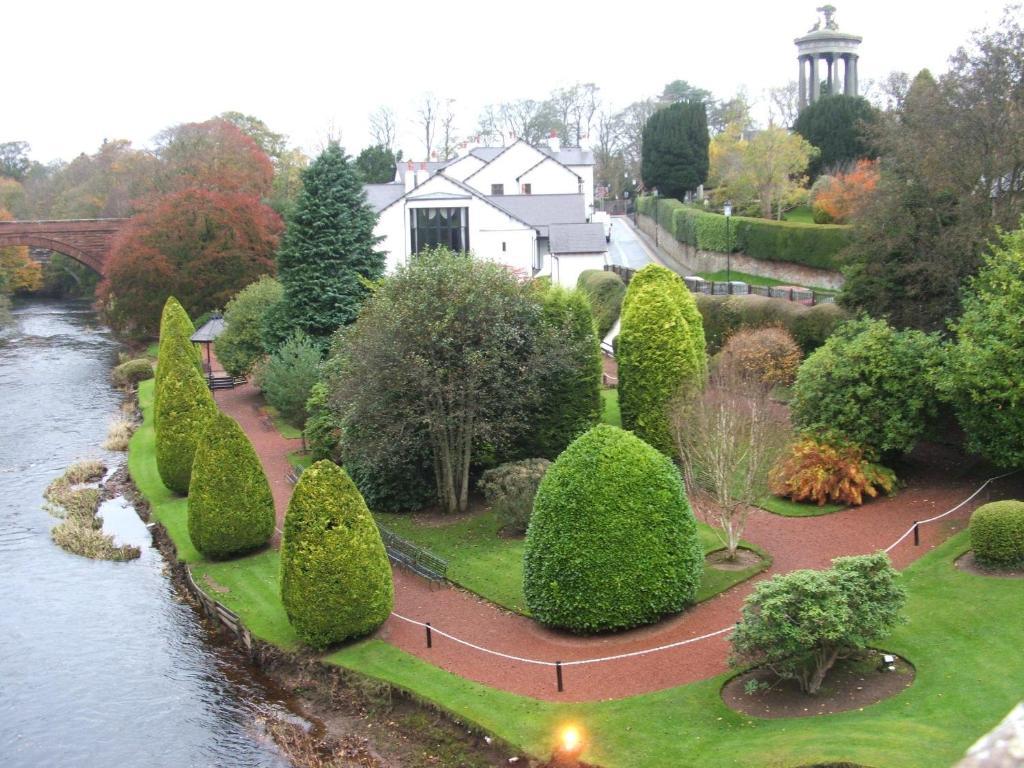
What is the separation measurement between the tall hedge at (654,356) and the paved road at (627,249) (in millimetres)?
34023

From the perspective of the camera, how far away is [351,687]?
58.7 ft

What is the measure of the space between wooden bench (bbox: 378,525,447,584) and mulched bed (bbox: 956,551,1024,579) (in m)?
10.4

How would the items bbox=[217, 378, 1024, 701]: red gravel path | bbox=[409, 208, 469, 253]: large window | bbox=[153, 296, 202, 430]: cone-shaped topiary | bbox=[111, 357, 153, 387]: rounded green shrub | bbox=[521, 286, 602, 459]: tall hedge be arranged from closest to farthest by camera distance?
1. bbox=[217, 378, 1024, 701]: red gravel path
2. bbox=[521, 286, 602, 459]: tall hedge
3. bbox=[153, 296, 202, 430]: cone-shaped topiary
4. bbox=[111, 357, 153, 387]: rounded green shrub
5. bbox=[409, 208, 469, 253]: large window

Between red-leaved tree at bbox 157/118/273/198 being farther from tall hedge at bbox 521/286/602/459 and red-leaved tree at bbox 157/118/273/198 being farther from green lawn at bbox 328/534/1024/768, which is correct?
green lawn at bbox 328/534/1024/768

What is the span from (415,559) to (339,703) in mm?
5259

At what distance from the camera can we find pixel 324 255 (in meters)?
39.1

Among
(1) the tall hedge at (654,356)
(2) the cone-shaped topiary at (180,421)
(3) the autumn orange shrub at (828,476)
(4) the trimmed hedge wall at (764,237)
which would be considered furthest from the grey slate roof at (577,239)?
(3) the autumn orange shrub at (828,476)

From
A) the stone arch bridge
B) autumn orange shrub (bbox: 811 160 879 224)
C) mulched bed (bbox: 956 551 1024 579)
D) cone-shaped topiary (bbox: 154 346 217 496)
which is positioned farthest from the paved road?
mulched bed (bbox: 956 551 1024 579)

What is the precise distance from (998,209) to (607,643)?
1664 cm

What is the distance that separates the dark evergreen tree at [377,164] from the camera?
8656cm

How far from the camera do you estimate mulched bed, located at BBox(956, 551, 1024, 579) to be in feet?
60.1

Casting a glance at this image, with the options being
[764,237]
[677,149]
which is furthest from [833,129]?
[677,149]

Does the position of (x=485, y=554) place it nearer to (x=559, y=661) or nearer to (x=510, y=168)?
(x=559, y=661)

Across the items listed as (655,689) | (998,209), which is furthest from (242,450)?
(998,209)
